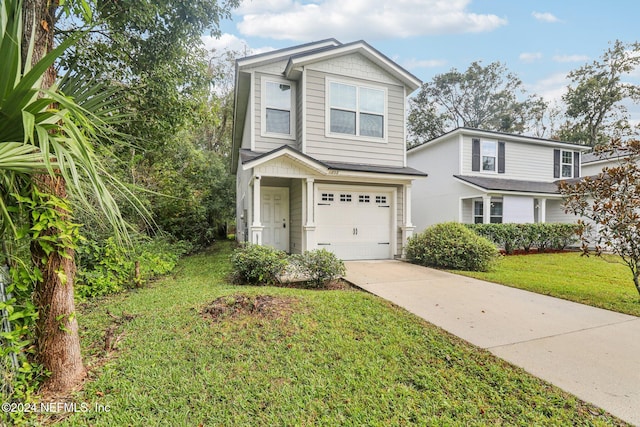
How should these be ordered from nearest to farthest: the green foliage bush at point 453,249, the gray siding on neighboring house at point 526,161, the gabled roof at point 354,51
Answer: the green foliage bush at point 453,249, the gabled roof at point 354,51, the gray siding on neighboring house at point 526,161

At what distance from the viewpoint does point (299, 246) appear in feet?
30.0

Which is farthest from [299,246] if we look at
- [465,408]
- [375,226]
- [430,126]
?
[430,126]

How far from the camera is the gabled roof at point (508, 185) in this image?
13.3 m

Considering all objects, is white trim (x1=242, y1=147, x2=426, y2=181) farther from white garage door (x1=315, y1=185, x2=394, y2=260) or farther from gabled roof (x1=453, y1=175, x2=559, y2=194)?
gabled roof (x1=453, y1=175, x2=559, y2=194)

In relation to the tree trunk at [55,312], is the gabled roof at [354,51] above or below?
above

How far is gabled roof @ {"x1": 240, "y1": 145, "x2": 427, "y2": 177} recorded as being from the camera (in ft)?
25.1

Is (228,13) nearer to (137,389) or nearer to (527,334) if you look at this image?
(137,389)

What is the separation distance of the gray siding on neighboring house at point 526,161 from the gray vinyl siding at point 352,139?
6.55 meters

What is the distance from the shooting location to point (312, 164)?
8.10 m

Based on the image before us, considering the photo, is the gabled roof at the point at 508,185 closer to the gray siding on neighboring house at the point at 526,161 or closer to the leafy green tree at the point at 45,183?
the gray siding on neighboring house at the point at 526,161

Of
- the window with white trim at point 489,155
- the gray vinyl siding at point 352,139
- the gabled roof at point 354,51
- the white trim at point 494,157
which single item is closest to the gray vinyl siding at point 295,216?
the gray vinyl siding at point 352,139

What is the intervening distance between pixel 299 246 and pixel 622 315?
A: 710 cm

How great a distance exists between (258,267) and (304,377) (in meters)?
3.61

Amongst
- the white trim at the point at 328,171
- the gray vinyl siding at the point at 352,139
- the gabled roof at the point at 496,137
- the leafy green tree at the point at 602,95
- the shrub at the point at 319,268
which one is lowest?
the shrub at the point at 319,268
